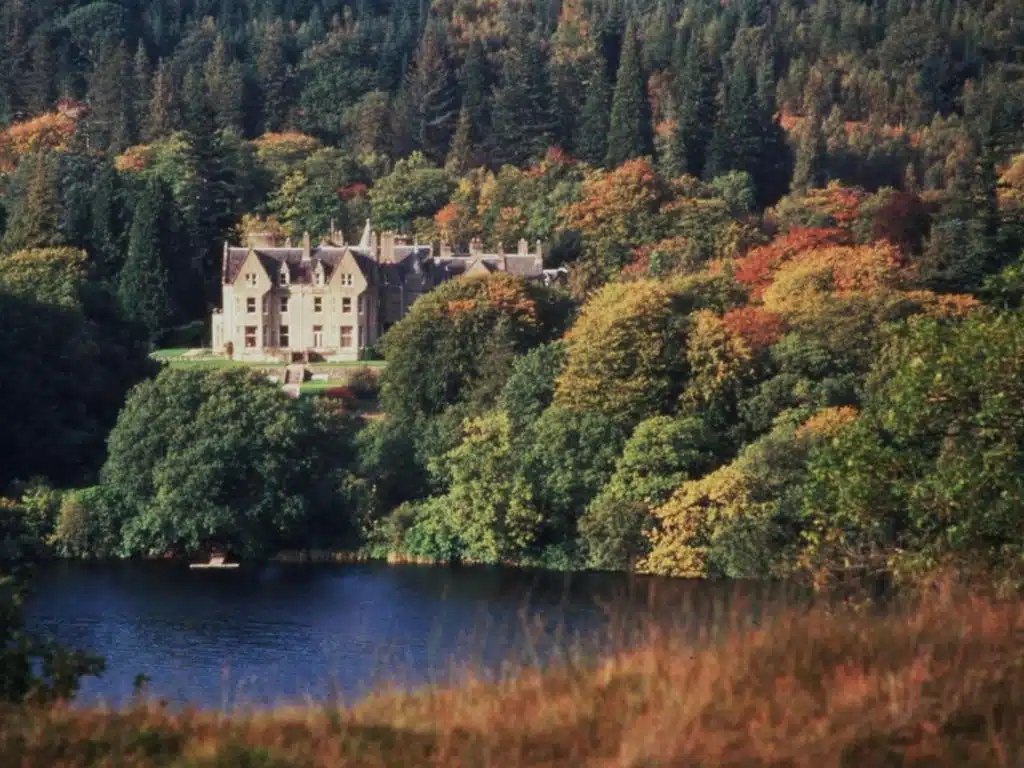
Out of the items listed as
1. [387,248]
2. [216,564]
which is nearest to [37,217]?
[387,248]

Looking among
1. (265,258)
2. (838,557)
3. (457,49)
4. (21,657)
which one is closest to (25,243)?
(265,258)

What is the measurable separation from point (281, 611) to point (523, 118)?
4790 cm

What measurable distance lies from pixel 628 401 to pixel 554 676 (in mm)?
33566

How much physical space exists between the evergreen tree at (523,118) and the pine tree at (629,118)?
4891mm

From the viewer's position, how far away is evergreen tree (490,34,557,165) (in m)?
78.1

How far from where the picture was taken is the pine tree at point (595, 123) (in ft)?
238

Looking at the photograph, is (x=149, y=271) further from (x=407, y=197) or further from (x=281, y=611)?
(x=281, y=611)

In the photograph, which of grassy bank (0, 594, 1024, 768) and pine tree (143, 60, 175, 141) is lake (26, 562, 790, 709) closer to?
grassy bank (0, 594, 1024, 768)

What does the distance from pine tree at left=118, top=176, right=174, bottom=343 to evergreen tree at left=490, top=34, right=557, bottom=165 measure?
69.5ft

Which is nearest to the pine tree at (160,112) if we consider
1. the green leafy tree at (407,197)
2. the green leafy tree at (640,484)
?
the green leafy tree at (407,197)

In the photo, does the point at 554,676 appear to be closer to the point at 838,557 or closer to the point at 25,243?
the point at 838,557

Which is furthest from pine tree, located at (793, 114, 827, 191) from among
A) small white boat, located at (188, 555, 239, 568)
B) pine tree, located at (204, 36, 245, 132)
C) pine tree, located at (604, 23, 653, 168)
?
small white boat, located at (188, 555, 239, 568)

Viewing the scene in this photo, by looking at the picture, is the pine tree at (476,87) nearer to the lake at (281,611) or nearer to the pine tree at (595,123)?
the pine tree at (595,123)

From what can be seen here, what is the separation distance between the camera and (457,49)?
93.9 meters
